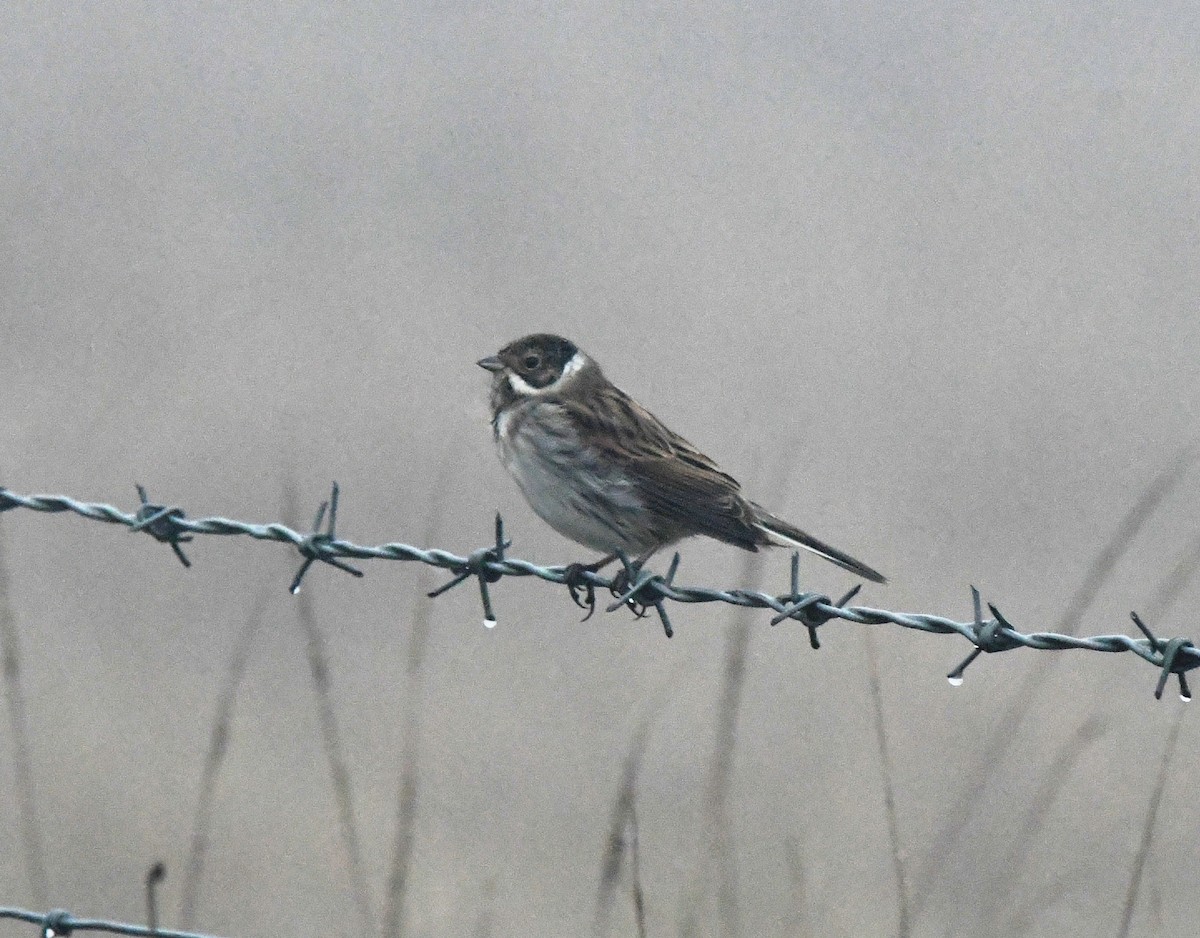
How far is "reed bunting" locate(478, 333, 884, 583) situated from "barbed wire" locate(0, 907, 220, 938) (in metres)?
1.93

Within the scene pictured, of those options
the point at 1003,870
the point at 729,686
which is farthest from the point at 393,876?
the point at 1003,870

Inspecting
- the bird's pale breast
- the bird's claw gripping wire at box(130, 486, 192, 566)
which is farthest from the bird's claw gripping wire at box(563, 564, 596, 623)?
the bird's claw gripping wire at box(130, 486, 192, 566)

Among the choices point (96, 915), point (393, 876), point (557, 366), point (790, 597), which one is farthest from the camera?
point (96, 915)

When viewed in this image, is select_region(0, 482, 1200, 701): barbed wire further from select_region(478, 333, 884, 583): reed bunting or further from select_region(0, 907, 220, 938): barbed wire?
select_region(0, 907, 220, 938): barbed wire

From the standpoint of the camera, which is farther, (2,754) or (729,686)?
(2,754)

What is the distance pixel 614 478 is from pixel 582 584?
57 cm

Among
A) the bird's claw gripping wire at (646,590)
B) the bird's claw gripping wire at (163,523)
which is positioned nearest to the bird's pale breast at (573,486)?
the bird's claw gripping wire at (646,590)

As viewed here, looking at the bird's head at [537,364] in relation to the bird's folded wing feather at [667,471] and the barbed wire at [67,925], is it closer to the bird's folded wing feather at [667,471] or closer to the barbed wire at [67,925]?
the bird's folded wing feather at [667,471]

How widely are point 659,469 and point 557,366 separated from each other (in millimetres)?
598

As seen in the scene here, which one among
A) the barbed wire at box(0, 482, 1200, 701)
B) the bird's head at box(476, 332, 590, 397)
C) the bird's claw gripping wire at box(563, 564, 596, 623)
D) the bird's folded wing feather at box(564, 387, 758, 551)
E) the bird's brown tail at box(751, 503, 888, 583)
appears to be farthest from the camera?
the bird's head at box(476, 332, 590, 397)

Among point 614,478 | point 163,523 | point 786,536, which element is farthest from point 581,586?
point 163,523

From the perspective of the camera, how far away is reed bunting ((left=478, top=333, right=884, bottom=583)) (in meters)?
5.43

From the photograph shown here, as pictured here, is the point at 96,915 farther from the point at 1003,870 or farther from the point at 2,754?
the point at 1003,870

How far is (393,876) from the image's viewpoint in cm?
415
